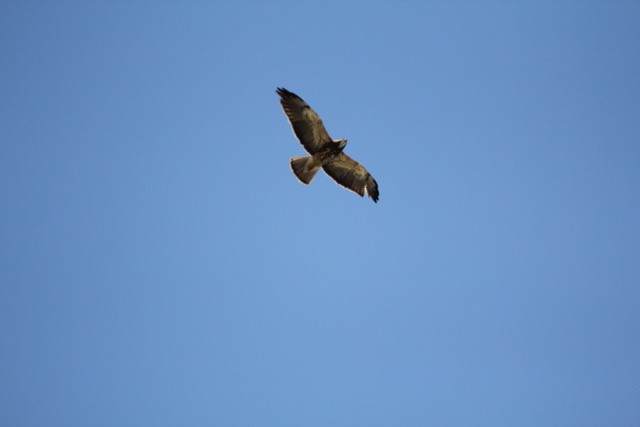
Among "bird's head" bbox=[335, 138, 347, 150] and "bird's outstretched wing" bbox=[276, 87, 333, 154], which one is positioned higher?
"bird's head" bbox=[335, 138, 347, 150]

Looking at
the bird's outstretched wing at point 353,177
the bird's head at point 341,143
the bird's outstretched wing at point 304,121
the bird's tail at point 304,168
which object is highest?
the bird's outstretched wing at point 353,177

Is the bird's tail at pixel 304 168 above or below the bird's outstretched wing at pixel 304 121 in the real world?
below

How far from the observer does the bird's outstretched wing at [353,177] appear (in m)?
14.9

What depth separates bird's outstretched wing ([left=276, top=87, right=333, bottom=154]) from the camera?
44.7ft

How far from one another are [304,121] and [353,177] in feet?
6.74

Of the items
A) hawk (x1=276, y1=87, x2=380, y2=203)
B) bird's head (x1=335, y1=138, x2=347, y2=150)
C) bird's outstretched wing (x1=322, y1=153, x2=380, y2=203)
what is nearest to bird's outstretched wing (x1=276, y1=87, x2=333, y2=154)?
hawk (x1=276, y1=87, x2=380, y2=203)

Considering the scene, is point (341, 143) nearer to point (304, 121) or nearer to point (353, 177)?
point (304, 121)

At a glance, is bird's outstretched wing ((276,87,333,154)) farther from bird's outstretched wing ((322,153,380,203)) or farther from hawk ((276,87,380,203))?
bird's outstretched wing ((322,153,380,203))

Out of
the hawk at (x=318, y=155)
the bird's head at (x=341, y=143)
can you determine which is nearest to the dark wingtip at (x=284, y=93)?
the hawk at (x=318, y=155)

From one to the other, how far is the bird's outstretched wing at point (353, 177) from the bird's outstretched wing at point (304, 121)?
92cm

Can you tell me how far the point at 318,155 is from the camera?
46.8ft

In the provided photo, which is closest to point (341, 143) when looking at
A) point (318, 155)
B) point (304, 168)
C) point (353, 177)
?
point (318, 155)

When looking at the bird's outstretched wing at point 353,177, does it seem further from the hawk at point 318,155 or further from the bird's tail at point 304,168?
the bird's tail at point 304,168

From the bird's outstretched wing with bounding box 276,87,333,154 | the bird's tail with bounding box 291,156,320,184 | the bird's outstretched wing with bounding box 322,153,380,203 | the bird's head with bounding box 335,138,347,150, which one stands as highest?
the bird's outstretched wing with bounding box 322,153,380,203
